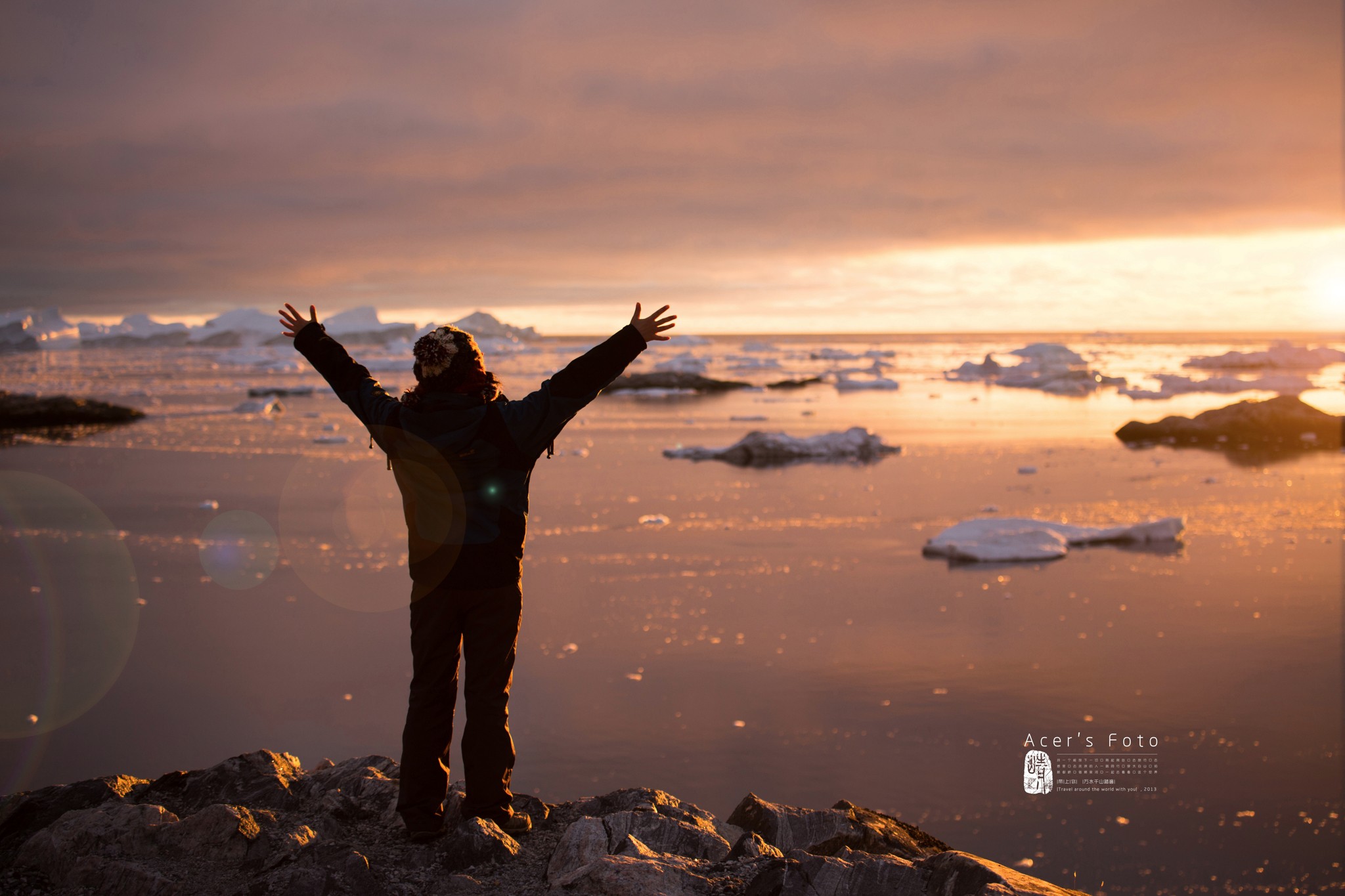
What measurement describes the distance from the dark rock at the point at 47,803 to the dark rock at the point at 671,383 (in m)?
33.0

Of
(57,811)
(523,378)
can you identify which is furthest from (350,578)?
(523,378)

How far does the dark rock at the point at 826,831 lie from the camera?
12.7 ft

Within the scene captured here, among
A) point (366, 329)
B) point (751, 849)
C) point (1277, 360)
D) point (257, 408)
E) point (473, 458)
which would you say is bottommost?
point (751, 849)

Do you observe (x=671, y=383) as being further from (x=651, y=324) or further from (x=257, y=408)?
(x=651, y=324)

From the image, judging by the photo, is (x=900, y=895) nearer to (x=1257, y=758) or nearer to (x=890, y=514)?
(x=1257, y=758)

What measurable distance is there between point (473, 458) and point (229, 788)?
77.0 inches

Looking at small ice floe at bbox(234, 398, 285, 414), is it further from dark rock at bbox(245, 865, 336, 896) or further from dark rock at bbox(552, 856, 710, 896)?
dark rock at bbox(552, 856, 710, 896)

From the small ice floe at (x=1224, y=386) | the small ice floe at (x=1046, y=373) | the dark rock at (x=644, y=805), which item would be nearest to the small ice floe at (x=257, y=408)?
the dark rock at (x=644, y=805)

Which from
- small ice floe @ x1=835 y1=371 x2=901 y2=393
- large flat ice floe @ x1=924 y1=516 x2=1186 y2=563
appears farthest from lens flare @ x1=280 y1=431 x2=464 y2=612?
small ice floe @ x1=835 y1=371 x2=901 y2=393

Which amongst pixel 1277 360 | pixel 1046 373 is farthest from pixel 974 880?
pixel 1277 360

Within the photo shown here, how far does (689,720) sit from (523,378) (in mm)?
40326

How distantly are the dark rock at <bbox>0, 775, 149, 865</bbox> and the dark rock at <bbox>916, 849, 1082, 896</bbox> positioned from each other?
10.7 feet

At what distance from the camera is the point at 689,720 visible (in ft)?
20.0

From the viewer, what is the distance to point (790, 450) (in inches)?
705
